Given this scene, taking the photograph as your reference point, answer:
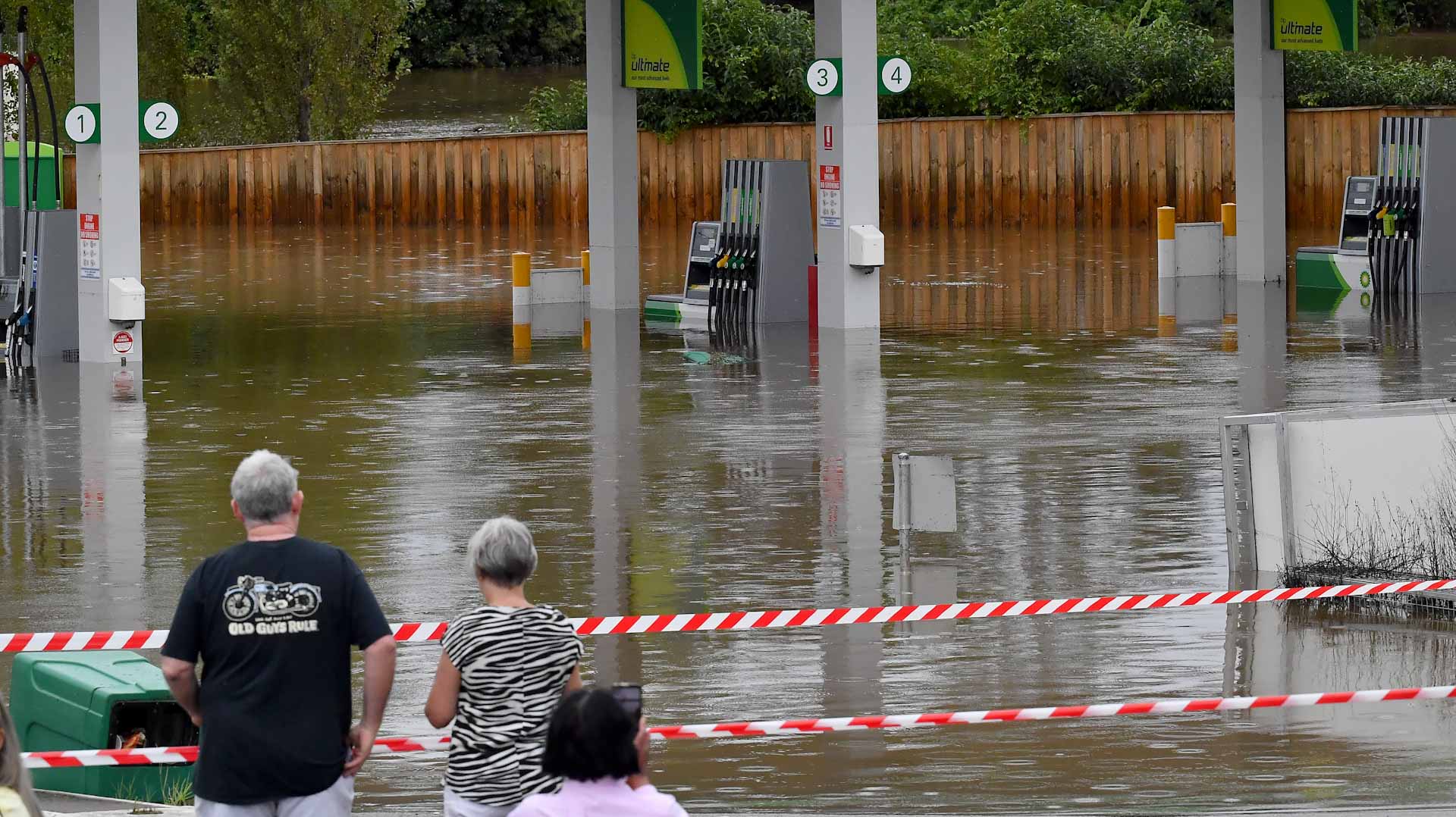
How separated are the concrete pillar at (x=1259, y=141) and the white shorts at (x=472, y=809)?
2537 centimetres

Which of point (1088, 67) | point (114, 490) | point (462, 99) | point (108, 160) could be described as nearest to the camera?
point (114, 490)

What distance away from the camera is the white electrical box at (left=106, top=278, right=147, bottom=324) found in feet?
71.8

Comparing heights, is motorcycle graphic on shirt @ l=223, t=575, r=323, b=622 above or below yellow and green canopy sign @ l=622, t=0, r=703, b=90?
below

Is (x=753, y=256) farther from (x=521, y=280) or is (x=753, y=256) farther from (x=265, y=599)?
(x=265, y=599)

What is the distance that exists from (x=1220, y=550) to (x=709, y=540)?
9.07 ft

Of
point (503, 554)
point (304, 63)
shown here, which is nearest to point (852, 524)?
point (503, 554)

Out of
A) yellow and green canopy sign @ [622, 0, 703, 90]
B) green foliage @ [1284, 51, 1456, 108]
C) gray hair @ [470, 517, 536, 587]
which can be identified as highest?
green foliage @ [1284, 51, 1456, 108]

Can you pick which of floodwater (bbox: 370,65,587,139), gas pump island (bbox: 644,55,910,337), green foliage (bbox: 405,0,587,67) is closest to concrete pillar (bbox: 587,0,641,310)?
gas pump island (bbox: 644,55,910,337)

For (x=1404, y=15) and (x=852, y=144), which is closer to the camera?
(x=852, y=144)

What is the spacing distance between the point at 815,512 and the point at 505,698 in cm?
776

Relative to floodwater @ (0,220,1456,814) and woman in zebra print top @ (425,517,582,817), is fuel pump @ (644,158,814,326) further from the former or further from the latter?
woman in zebra print top @ (425,517,582,817)

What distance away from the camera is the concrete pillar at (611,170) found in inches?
1106

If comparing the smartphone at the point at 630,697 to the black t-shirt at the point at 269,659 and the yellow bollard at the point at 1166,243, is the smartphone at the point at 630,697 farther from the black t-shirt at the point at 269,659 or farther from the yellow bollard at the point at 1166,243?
the yellow bollard at the point at 1166,243

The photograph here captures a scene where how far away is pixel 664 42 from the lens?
2781 cm
